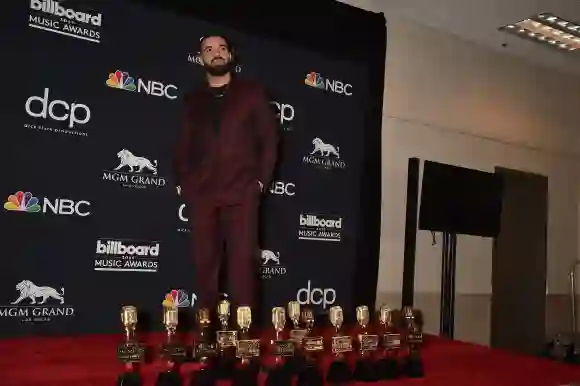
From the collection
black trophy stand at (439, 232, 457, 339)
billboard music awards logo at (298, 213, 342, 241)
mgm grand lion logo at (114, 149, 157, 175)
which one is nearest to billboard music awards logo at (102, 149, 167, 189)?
mgm grand lion logo at (114, 149, 157, 175)

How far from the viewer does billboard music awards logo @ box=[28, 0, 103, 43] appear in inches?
89.1

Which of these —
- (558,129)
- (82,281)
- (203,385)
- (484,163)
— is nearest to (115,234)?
(82,281)

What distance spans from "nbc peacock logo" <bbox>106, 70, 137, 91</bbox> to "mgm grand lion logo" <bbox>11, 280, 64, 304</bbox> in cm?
84

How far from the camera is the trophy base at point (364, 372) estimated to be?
1.63 meters

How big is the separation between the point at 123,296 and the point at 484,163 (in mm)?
2335

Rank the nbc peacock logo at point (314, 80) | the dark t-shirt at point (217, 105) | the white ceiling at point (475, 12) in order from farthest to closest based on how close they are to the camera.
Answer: the white ceiling at point (475, 12)
the nbc peacock logo at point (314, 80)
the dark t-shirt at point (217, 105)

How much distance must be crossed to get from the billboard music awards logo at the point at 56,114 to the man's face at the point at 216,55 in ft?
1.95

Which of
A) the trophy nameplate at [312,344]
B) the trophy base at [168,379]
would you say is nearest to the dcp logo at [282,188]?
the trophy nameplate at [312,344]

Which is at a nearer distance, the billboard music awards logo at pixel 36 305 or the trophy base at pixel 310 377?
the trophy base at pixel 310 377

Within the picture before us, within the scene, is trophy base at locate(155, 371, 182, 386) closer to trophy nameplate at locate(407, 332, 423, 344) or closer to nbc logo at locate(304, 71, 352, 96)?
trophy nameplate at locate(407, 332, 423, 344)

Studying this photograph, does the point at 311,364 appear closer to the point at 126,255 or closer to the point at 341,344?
the point at 341,344

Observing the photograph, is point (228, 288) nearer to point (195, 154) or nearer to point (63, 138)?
point (195, 154)

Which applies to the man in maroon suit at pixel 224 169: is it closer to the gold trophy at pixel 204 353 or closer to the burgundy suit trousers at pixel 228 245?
the burgundy suit trousers at pixel 228 245

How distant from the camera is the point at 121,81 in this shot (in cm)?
242
